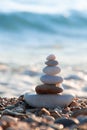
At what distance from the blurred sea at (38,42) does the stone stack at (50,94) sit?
6.51 feet

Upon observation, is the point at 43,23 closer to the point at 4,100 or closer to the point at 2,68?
the point at 2,68

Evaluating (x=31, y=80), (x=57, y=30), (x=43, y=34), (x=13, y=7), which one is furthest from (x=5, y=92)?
(x=13, y=7)

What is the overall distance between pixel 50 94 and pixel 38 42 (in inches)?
374

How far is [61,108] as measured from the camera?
5.25 metres

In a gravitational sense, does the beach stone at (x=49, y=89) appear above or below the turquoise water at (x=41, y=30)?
below

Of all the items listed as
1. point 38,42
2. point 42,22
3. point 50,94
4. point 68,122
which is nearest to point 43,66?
point 50,94

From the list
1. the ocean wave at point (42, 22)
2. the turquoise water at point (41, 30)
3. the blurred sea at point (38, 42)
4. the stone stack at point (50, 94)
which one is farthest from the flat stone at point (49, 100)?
the ocean wave at point (42, 22)

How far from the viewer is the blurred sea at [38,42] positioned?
8.42m

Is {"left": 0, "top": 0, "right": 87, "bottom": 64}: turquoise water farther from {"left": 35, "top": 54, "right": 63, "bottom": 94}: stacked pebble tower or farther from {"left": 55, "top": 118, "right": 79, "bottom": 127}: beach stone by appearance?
{"left": 55, "top": 118, "right": 79, "bottom": 127}: beach stone

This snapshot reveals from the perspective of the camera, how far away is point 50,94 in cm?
534

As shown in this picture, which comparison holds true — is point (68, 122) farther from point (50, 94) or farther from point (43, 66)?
point (43, 66)

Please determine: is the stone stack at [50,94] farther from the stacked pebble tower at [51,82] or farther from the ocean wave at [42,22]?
the ocean wave at [42,22]

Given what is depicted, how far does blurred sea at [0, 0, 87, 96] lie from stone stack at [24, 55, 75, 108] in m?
1.99

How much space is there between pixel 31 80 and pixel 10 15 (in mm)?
10545
